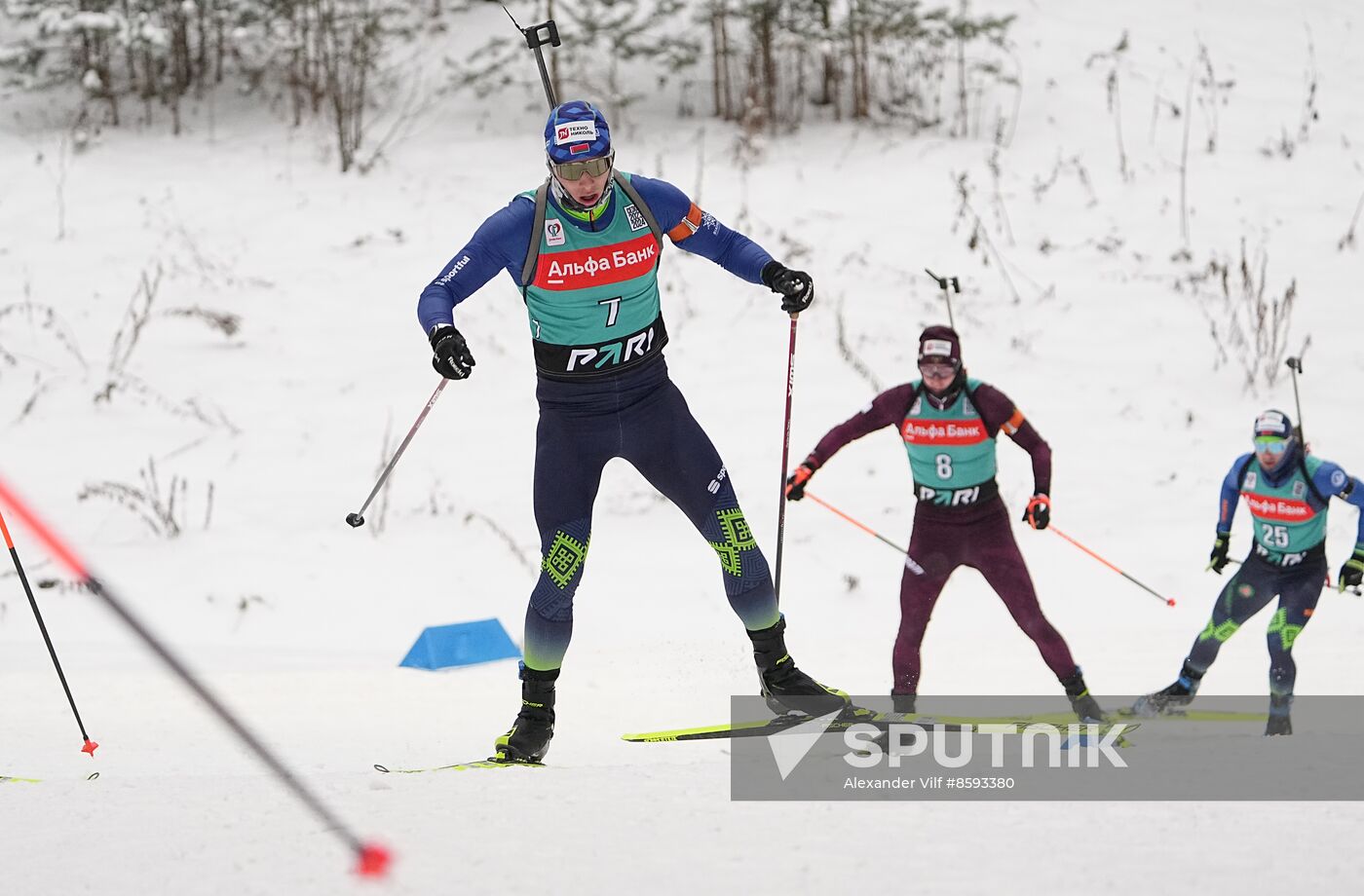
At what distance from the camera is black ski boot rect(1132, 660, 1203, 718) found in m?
6.35

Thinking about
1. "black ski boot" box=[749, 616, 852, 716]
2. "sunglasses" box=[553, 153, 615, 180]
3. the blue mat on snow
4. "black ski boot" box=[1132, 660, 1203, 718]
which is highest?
"sunglasses" box=[553, 153, 615, 180]

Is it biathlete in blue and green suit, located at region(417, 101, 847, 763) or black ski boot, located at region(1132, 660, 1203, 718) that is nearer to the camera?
biathlete in blue and green suit, located at region(417, 101, 847, 763)

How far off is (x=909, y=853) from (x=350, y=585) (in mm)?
6176

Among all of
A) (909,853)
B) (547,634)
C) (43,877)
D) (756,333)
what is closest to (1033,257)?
(756,333)

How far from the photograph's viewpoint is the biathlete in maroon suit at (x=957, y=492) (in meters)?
5.92

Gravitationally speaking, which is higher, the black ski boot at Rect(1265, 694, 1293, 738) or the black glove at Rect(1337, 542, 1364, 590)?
the black glove at Rect(1337, 542, 1364, 590)

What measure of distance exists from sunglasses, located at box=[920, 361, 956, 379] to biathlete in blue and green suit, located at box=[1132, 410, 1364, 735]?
1580 mm

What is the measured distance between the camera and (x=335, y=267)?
12.2 m

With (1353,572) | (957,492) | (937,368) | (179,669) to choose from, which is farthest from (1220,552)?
(179,669)

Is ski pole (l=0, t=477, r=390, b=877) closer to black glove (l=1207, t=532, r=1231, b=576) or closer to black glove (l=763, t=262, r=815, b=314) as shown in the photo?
black glove (l=763, t=262, r=815, b=314)

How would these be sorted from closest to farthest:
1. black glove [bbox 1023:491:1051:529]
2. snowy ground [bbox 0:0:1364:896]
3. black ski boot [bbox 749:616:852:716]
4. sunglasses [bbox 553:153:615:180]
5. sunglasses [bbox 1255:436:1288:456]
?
snowy ground [bbox 0:0:1364:896]
sunglasses [bbox 553:153:615:180]
black ski boot [bbox 749:616:852:716]
black glove [bbox 1023:491:1051:529]
sunglasses [bbox 1255:436:1288:456]

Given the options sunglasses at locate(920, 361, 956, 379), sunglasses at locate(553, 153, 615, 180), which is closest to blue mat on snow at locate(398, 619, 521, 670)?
sunglasses at locate(920, 361, 956, 379)

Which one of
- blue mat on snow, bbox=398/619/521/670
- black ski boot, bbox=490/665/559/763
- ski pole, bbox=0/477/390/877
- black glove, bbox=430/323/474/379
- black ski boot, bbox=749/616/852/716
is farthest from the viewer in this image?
blue mat on snow, bbox=398/619/521/670

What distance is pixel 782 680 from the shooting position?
16.5 feet
